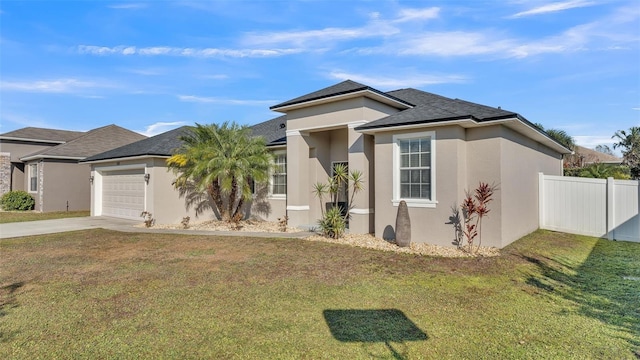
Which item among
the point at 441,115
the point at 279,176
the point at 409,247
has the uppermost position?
the point at 441,115

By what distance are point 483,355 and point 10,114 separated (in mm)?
34007

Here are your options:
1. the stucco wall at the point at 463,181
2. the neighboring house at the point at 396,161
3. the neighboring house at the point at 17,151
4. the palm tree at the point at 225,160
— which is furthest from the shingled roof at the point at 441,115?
the neighboring house at the point at 17,151

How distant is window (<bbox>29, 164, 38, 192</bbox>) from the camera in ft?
78.1

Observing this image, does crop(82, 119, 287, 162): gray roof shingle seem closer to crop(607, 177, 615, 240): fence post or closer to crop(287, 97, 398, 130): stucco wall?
crop(287, 97, 398, 130): stucco wall

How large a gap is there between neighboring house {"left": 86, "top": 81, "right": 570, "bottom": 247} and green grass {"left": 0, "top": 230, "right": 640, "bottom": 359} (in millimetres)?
1896

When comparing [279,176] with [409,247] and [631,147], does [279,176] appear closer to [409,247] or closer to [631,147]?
[409,247]

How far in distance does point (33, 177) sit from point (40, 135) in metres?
4.80

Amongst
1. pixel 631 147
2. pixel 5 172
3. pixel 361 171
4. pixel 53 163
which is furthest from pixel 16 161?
pixel 631 147

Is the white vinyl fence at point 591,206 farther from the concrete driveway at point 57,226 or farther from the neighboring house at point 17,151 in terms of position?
the neighboring house at point 17,151

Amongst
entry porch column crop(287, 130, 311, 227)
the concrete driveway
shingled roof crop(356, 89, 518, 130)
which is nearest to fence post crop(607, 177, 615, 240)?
shingled roof crop(356, 89, 518, 130)

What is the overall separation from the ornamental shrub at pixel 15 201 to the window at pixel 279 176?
66.4 feet

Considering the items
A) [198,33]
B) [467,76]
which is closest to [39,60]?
[198,33]

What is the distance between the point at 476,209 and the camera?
9.41 metres

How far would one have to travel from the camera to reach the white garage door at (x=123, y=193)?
665 inches
